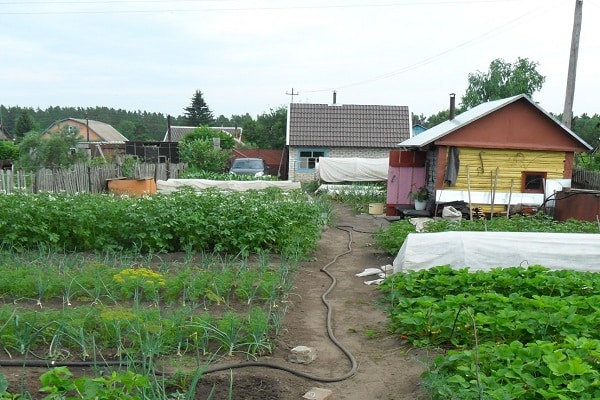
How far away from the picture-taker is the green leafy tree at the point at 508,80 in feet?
106

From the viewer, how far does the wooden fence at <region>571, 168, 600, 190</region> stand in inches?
599

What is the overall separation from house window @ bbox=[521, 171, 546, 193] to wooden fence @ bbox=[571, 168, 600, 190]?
1.69 meters

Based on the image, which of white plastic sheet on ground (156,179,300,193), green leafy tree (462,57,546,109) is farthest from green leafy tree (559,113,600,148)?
white plastic sheet on ground (156,179,300,193)

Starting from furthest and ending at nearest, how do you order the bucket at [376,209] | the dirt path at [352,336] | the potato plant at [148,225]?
the bucket at [376,209] < the potato plant at [148,225] < the dirt path at [352,336]

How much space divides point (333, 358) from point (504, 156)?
11159mm

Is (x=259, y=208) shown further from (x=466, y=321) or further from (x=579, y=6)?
(x=579, y=6)

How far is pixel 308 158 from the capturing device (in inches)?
1035

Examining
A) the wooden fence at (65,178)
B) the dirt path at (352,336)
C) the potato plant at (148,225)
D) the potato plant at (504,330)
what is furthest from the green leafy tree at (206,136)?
the potato plant at (504,330)

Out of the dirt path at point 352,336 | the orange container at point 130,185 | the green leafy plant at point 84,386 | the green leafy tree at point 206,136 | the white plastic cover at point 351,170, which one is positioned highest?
the green leafy tree at point 206,136

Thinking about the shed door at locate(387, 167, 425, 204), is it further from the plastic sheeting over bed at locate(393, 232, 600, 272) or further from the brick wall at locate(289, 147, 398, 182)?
the brick wall at locate(289, 147, 398, 182)

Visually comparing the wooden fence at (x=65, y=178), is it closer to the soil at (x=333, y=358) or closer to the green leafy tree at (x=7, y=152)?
the soil at (x=333, y=358)

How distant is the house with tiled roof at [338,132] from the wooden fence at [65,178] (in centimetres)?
833

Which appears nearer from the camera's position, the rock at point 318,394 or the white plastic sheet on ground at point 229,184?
the rock at point 318,394

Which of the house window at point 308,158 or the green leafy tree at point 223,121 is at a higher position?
the green leafy tree at point 223,121
